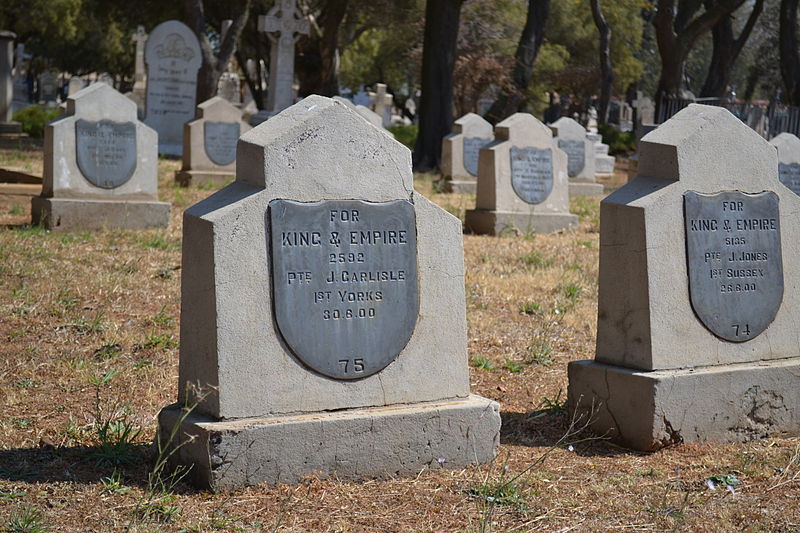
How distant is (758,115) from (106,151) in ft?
55.8

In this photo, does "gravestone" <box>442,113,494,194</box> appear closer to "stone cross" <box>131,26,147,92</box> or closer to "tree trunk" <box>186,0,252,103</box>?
"tree trunk" <box>186,0,252,103</box>

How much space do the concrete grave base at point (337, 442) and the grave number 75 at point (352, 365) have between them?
6.6 inches

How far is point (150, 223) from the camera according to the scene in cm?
1136

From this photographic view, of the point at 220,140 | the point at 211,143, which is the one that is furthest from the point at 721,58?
the point at 211,143

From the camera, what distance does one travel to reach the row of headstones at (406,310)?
423cm

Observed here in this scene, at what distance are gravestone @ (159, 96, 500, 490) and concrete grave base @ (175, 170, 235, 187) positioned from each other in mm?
12166

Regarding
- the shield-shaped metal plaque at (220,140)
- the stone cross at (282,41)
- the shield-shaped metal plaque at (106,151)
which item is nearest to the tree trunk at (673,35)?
the stone cross at (282,41)

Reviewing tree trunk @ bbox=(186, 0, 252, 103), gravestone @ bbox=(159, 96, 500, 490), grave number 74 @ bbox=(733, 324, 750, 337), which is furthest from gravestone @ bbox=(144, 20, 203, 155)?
gravestone @ bbox=(159, 96, 500, 490)

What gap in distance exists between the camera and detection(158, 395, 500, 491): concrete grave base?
13.6 feet

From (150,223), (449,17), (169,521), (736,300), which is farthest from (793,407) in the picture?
(449,17)

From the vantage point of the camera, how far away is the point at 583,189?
18641 millimetres

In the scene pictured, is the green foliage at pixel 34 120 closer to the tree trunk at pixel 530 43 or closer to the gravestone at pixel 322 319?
the tree trunk at pixel 530 43

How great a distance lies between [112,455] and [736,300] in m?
3.06

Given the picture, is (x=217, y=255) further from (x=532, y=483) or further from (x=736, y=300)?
(x=736, y=300)
